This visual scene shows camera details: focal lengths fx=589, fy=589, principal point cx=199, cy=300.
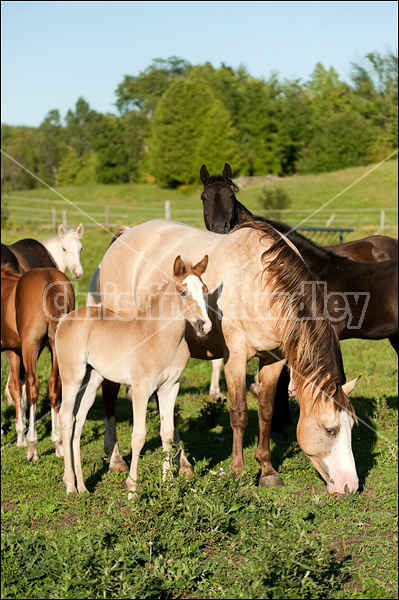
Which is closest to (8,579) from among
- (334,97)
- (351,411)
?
(351,411)

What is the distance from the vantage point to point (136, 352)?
507 cm

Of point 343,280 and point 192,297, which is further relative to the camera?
point 343,280

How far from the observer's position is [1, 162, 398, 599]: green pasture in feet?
11.6

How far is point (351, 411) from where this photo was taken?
485 centimetres

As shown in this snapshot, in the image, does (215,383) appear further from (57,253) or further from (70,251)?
(57,253)

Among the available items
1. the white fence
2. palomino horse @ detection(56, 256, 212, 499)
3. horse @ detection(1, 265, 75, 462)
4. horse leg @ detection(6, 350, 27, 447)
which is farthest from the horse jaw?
the white fence

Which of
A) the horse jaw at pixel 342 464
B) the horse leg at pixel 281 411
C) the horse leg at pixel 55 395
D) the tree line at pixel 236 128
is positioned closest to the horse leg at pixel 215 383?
the horse leg at pixel 281 411

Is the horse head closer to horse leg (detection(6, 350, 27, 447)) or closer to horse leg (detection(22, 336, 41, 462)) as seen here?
horse leg (detection(6, 350, 27, 447))

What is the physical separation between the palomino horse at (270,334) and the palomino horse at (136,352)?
578 millimetres

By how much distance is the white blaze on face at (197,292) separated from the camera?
4.68 m

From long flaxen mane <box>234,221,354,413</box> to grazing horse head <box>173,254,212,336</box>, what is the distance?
75 cm

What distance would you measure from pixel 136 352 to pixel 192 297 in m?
0.76

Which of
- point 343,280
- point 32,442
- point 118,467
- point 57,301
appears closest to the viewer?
point 118,467

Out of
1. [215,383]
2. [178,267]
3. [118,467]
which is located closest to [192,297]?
[178,267]
